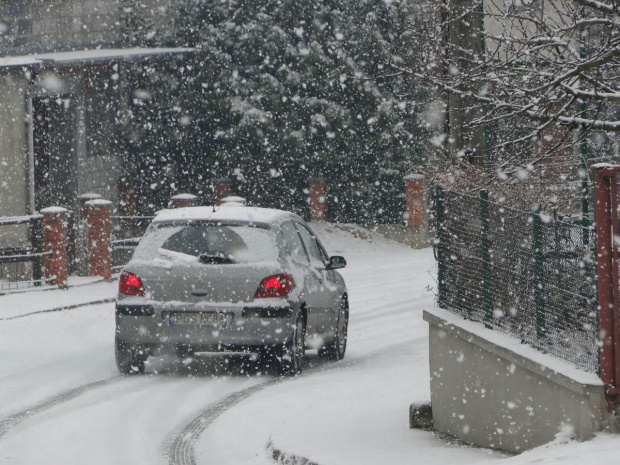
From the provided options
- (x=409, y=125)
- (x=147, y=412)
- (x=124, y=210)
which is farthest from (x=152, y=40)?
(x=147, y=412)

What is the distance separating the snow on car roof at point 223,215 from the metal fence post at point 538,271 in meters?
5.19

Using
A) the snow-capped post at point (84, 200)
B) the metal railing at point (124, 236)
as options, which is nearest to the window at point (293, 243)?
the metal railing at point (124, 236)

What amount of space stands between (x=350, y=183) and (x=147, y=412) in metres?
25.7

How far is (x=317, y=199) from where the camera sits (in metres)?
35.3

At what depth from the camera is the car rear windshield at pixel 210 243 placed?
1229cm

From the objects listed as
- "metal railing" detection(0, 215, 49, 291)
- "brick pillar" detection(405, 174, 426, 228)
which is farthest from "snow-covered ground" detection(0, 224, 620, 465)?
"brick pillar" detection(405, 174, 426, 228)

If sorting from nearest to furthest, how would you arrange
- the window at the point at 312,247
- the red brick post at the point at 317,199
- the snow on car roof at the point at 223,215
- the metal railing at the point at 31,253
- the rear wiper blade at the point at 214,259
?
the rear wiper blade at the point at 214,259 < the snow on car roof at the point at 223,215 < the window at the point at 312,247 < the metal railing at the point at 31,253 < the red brick post at the point at 317,199

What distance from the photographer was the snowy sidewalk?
1855 cm

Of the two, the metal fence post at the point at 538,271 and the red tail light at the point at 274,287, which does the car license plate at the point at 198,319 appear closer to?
the red tail light at the point at 274,287

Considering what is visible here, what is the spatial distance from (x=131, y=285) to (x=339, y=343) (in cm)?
274

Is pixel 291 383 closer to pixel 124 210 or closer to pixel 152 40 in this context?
pixel 124 210

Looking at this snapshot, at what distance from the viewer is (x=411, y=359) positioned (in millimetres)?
13445

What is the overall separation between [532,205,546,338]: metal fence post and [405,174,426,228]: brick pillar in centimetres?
Answer: 2765

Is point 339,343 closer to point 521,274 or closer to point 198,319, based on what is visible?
point 198,319
